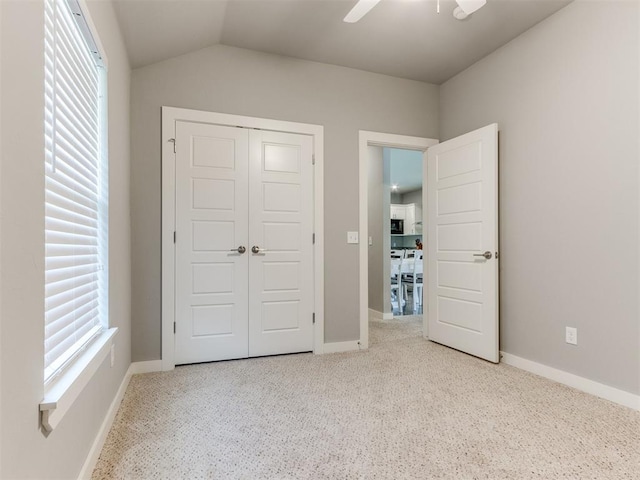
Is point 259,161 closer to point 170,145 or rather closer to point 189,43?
point 170,145

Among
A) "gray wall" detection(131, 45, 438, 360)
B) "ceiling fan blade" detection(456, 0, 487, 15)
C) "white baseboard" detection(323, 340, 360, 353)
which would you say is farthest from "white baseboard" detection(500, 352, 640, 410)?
"ceiling fan blade" detection(456, 0, 487, 15)

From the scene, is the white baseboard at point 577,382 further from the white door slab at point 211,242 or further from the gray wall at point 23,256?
the gray wall at point 23,256

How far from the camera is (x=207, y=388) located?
2488 mm

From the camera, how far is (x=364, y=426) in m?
1.96

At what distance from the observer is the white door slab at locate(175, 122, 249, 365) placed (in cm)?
294

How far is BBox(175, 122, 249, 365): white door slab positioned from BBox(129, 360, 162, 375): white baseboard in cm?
15

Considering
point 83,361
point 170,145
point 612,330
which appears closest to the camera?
point 83,361

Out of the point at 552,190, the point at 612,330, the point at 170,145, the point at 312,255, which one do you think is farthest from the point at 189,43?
the point at 612,330

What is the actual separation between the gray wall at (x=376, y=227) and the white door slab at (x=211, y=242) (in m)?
2.37

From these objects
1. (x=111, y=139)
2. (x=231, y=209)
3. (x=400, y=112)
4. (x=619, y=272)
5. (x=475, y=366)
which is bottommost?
(x=475, y=366)

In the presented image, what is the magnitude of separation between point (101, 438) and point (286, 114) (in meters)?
2.68

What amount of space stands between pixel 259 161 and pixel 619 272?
271cm

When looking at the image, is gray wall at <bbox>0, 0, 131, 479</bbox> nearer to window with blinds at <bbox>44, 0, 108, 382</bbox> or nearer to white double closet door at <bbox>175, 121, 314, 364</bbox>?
window with blinds at <bbox>44, 0, 108, 382</bbox>

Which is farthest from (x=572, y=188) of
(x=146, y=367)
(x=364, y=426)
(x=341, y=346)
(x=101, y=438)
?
(x=146, y=367)
